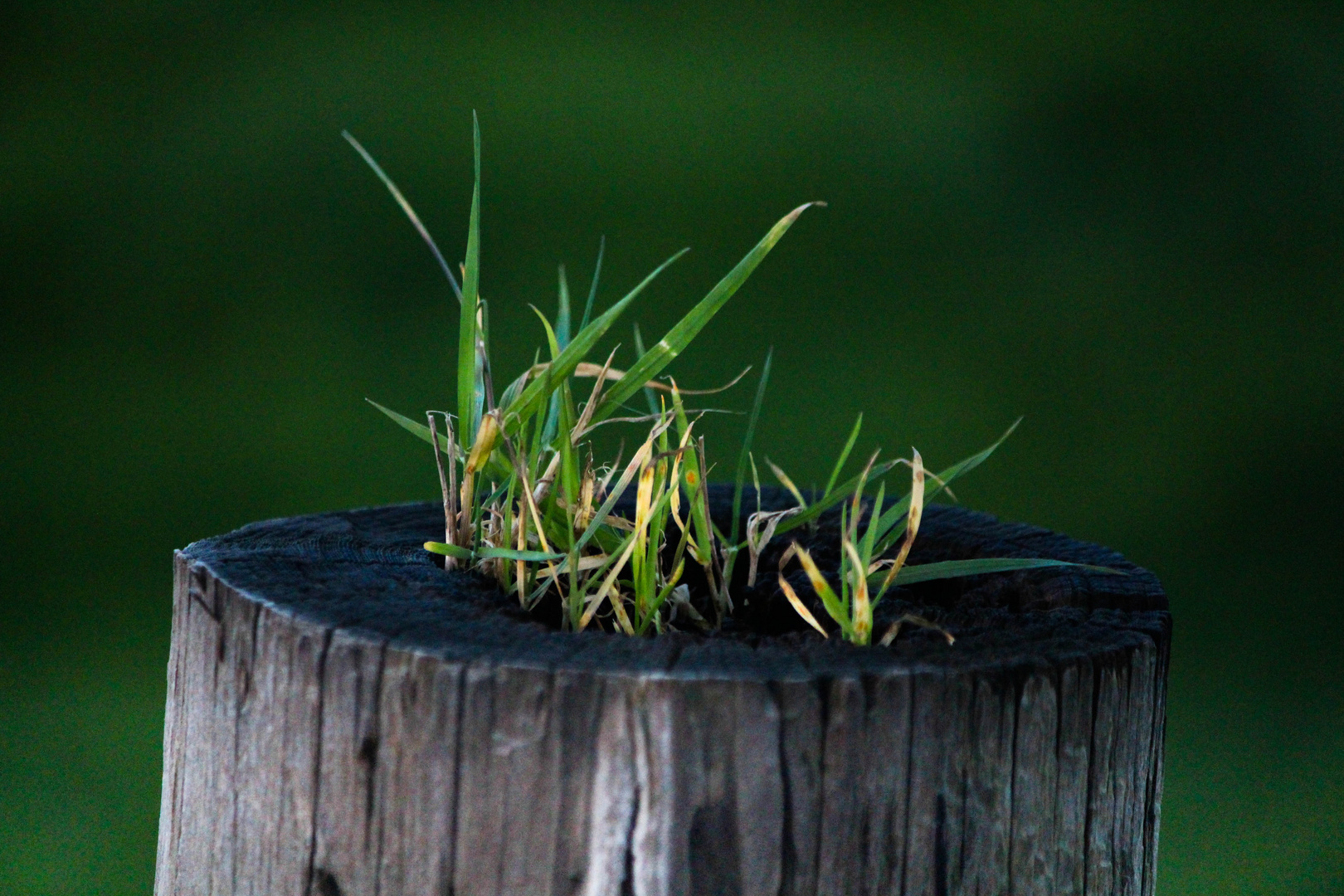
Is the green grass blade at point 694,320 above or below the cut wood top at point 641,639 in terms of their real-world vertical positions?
above

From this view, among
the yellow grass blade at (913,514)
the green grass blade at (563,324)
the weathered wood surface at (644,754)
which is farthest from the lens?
the green grass blade at (563,324)

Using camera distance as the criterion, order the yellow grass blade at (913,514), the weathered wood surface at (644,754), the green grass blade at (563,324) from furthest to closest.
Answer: the green grass blade at (563,324)
the yellow grass blade at (913,514)
the weathered wood surface at (644,754)

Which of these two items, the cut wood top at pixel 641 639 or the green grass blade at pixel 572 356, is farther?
the green grass blade at pixel 572 356

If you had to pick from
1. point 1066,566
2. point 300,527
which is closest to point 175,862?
point 300,527

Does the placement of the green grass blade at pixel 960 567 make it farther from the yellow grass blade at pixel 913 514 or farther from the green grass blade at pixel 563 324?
the green grass blade at pixel 563 324

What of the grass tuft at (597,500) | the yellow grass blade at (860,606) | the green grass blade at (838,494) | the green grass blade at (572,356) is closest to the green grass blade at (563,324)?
the grass tuft at (597,500)

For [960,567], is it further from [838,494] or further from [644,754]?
[644,754]

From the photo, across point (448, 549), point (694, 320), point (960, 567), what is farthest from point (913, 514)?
point (448, 549)

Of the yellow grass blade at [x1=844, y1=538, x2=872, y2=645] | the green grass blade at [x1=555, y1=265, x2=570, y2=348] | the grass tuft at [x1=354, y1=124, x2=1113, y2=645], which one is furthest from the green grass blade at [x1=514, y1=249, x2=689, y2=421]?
the yellow grass blade at [x1=844, y1=538, x2=872, y2=645]
